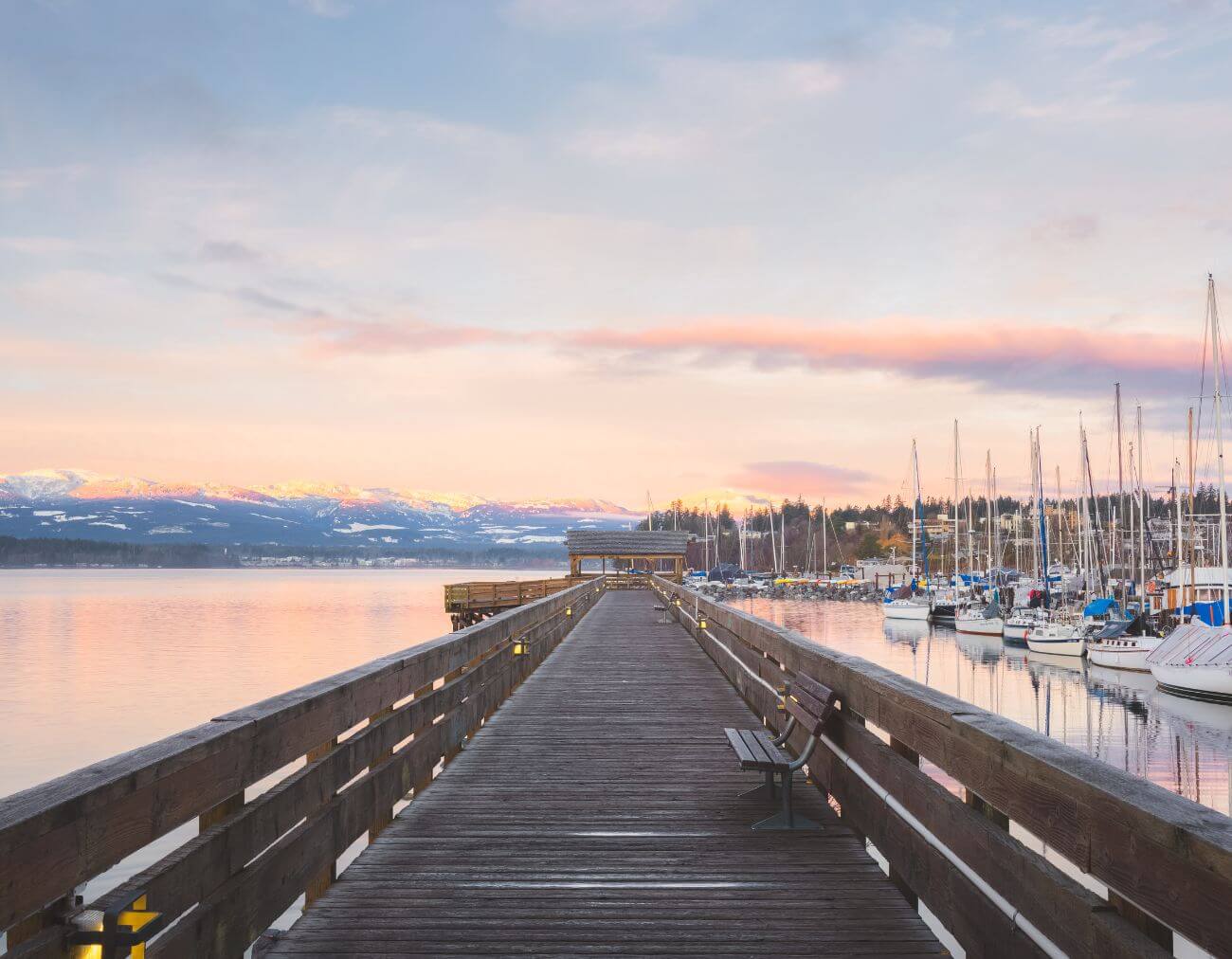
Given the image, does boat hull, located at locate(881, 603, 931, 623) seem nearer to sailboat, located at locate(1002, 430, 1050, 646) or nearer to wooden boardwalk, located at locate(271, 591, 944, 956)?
sailboat, located at locate(1002, 430, 1050, 646)

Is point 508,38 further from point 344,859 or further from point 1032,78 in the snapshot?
point 344,859

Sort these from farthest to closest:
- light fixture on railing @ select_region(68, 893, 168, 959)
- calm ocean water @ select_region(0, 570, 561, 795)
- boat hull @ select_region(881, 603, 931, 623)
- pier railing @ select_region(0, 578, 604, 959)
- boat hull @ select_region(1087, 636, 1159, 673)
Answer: boat hull @ select_region(881, 603, 931, 623), boat hull @ select_region(1087, 636, 1159, 673), calm ocean water @ select_region(0, 570, 561, 795), light fixture on railing @ select_region(68, 893, 168, 959), pier railing @ select_region(0, 578, 604, 959)

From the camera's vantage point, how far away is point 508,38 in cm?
2027

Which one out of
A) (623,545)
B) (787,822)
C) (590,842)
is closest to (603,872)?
(590,842)

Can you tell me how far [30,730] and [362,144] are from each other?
78.9 ft

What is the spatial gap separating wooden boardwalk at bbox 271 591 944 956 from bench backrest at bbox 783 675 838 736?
66cm

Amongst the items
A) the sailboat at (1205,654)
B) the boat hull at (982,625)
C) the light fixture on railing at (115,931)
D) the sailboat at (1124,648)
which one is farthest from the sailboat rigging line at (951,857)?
the boat hull at (982,625)

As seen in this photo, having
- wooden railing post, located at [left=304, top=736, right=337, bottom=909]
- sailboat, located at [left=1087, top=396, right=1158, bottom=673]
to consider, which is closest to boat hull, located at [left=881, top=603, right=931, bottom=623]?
sailboat, located at [left=1087, top=396, right=1158, bottom=673]

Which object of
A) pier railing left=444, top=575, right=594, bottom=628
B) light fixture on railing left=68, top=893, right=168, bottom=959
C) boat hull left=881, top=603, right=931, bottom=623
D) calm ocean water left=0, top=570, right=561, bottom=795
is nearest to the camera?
light fixture on railing left=68, top=893, right=168, bottom=959

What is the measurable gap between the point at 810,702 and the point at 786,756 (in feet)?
1.51

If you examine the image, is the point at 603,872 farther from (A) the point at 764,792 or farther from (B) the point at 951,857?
(A) the point at 764,792

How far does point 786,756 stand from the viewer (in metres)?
6.60

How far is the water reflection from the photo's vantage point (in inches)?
939

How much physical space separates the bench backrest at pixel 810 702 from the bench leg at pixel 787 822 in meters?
0.38
